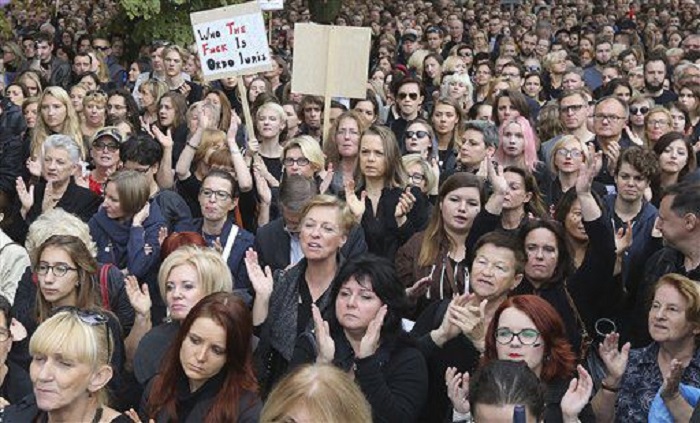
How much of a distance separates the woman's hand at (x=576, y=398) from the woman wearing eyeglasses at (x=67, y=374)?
1718 mm

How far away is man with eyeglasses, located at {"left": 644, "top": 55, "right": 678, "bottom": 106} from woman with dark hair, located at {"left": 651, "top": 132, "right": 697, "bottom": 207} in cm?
473

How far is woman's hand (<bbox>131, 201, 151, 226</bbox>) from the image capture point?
7.61 metres

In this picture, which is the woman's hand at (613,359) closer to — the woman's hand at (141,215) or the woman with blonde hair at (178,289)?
the woman with blonde hair at (178,289)

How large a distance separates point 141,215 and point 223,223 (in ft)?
1.78

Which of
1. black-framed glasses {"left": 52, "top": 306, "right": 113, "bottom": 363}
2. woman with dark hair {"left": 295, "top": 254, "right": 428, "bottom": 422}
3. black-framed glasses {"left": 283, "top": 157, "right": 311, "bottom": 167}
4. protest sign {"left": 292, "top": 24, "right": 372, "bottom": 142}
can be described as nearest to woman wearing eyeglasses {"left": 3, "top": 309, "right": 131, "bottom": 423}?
black-framed glasses {"left": 52, "top": 306, "right": 113, "bottom": 363}

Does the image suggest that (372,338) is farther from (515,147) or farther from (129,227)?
(515,147)

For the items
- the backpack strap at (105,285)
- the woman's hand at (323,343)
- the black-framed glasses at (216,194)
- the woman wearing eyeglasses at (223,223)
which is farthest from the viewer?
the black-framed glasses at (216,194)

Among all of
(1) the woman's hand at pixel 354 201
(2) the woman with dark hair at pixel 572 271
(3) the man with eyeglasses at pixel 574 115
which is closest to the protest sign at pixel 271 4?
(3) the man with eyeglasses at pixel 574 115

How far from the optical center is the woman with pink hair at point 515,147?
913 cm

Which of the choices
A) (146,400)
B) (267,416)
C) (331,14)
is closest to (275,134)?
(146,400)

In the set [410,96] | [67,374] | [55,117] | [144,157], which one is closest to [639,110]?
[410,96]

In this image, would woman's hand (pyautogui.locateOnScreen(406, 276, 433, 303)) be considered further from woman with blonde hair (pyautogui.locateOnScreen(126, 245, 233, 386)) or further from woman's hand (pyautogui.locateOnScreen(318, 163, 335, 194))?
woman's hand (pyautogui.locateOnScreen(318, 163, 335, 194))

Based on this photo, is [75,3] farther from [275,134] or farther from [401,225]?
[401,225]

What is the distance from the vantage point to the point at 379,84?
1423cm
